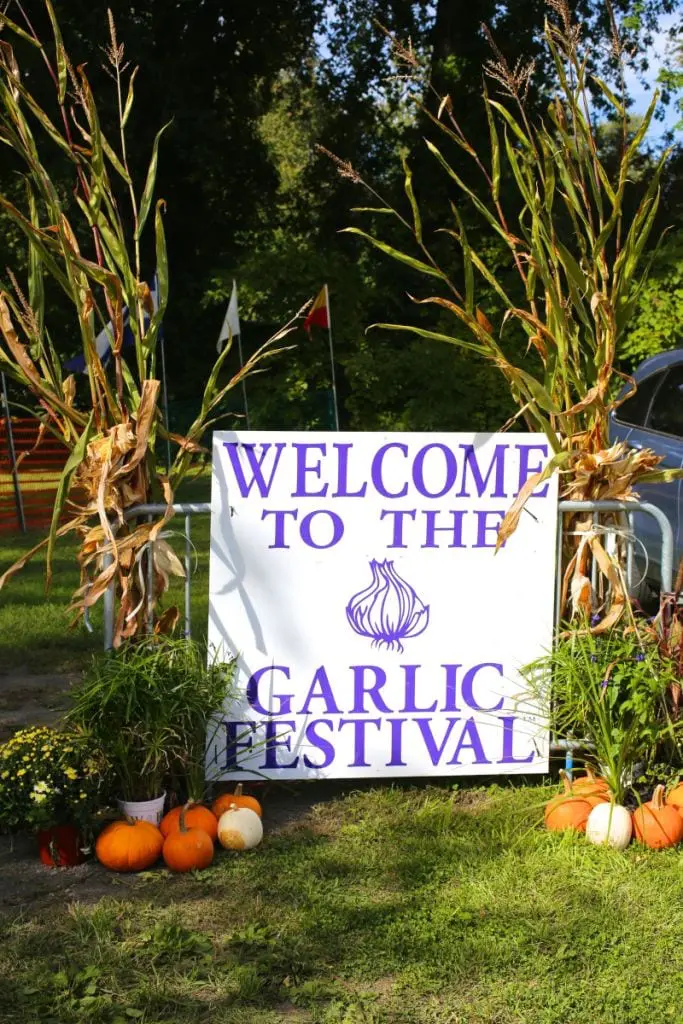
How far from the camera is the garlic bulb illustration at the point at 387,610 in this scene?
164 inches

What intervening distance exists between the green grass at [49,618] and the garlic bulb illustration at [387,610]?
4.63 ft

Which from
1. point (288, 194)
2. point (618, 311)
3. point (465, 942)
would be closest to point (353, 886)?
point (465, 942)

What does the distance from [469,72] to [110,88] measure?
6.01 metres

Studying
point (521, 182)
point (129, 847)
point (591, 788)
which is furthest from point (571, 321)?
point (129, 847)

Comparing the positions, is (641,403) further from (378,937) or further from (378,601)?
(378,937)

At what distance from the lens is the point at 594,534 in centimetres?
423

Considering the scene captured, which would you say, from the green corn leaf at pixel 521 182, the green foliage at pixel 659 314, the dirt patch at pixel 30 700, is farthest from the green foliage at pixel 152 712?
the green foliage at pixel 659 314

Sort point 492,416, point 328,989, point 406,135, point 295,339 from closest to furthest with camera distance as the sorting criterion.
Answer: point 328,989
point 492,416
point 295,339
point 406,135

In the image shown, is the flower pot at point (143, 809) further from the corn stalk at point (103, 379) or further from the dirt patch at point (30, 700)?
the dirt patch at point (30, 700)

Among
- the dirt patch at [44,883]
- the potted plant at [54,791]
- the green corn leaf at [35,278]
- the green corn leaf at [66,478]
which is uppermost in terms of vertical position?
the green corn leaf at [35,278]

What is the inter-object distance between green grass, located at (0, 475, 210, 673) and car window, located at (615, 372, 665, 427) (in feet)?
9.32

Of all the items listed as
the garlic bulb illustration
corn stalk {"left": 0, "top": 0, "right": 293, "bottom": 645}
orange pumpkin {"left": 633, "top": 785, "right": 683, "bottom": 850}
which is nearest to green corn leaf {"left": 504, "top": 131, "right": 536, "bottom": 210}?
corn stalk {"left": 0, "top": 0, "right": 293, "bottom": 645}

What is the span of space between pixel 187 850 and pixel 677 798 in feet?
5.32

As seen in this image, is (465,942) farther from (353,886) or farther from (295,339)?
(295,339)
